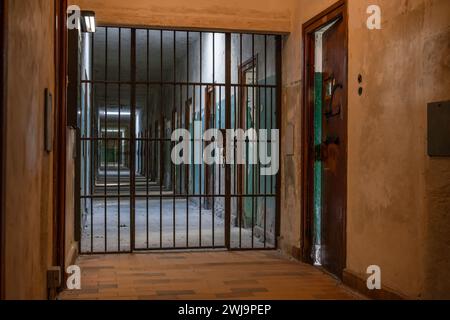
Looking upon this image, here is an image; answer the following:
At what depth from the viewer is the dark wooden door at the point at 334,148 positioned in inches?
206

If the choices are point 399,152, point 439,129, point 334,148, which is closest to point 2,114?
point 439,129

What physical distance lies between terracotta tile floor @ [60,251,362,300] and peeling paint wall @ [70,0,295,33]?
8.99ft

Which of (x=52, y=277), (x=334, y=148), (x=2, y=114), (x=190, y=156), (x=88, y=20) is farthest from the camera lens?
(x=190, y=156)

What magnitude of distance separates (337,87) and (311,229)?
1.68 m

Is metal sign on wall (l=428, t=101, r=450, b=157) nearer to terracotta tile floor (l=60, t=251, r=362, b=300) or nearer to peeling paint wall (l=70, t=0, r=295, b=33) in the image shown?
terracotta tile floor (l=60, t=251, r=362, b=300)

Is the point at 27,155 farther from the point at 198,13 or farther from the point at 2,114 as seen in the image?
the point at 198,13

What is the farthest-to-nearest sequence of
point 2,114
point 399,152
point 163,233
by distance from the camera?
point 163,233 → point 399,152 → point 2,114

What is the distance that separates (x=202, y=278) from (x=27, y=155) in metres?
2.83

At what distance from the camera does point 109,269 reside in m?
5.70

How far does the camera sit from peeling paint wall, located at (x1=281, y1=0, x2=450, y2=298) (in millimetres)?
3666

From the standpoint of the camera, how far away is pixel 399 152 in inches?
163

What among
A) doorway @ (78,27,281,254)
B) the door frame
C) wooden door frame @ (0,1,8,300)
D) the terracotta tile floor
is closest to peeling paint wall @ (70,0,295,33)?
doorway @ (78,27,281,254)
